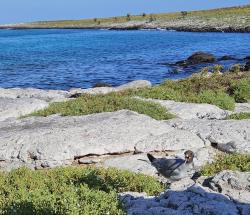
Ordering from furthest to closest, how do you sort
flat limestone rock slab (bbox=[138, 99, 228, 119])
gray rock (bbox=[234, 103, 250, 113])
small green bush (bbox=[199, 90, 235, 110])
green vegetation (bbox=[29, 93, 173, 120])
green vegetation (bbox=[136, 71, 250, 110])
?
1. green vegetation (bbox=[136, 71, 250, 110])
2. small green bush (bbox=[199, 90, 235, 110])
3. gray rock (bbox=[234, 103, 250, 113])
4. flat limestone rock slab (bbox=[138, 99, 228, 119])
5. green vegetation (bbox=[29, 93, 173, 120])

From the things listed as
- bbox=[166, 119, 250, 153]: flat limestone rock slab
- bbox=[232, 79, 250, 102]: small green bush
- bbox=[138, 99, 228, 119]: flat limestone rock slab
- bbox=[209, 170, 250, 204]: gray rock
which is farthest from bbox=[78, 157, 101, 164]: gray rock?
bbox=[232, 79, 250, 102]: small green bush

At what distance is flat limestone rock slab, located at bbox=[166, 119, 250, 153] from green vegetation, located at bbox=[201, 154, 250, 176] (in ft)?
4.42

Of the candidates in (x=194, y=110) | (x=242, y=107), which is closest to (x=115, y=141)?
(x=194, y=110)

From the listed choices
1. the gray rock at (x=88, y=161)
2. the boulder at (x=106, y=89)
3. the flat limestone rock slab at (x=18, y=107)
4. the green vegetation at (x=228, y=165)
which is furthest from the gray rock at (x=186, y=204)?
the boulder at (x=106, y=89)

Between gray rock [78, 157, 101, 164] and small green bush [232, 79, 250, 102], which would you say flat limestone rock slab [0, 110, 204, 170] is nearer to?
gray rock [78, 157, 101, 164]

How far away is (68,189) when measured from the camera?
10508 mm

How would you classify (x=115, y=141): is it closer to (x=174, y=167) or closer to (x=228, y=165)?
(x=174, y=167)

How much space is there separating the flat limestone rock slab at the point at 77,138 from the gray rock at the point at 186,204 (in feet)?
12.1

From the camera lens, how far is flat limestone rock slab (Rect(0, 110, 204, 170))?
1374 centimetres

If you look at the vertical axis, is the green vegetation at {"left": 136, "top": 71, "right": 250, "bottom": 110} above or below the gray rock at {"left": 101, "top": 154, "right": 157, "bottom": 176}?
below

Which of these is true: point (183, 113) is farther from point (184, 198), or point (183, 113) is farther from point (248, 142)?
point (184, 198)

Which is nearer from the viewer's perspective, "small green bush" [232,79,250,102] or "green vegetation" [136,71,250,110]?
"green vegetation" [136,71,250,110]

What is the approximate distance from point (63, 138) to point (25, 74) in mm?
38724

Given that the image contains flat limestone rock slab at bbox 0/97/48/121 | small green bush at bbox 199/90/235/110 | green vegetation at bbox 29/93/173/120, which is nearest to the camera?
green vegetation at bbox 29/93/173/120
